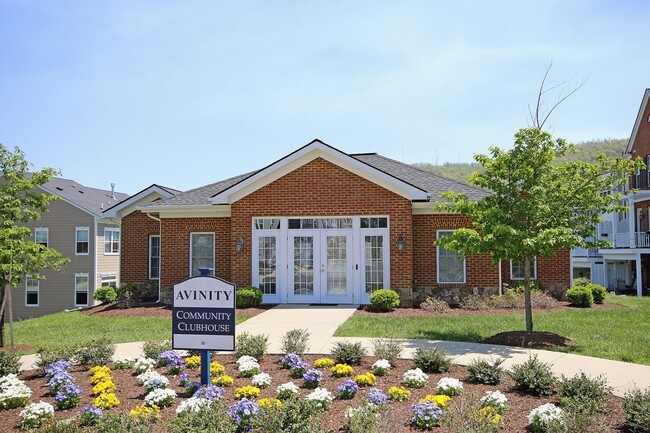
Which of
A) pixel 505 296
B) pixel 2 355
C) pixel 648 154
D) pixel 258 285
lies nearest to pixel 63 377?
pixel 2 355

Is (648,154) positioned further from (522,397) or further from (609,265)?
(522,397)

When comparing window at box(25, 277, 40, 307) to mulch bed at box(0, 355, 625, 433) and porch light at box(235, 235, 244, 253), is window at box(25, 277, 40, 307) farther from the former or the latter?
mulch bed at box(0, 355, 625, 433)

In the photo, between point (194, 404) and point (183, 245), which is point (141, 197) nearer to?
point (183, 245)

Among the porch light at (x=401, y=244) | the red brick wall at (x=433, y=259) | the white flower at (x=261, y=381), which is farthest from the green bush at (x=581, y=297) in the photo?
the white flower at (x=261, y=381)

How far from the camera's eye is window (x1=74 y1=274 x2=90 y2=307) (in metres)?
34.8

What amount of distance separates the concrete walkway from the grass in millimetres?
563

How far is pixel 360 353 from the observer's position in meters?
9.10

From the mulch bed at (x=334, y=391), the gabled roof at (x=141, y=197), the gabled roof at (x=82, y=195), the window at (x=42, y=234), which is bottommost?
the mulch bed at (x=334, y=391)

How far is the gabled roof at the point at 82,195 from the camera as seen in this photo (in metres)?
35.1

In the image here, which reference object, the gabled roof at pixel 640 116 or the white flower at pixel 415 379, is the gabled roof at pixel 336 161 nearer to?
the white flower at pixel 415 379

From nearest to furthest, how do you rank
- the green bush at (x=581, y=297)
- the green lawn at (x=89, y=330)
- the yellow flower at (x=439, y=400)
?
the yellow flower at (x=439, y=400), the green lawn at (x=89, y=330), the green bush at (x=581, y=297)

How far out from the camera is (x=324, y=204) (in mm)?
18141

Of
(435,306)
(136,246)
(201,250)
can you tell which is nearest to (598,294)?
(435,306)

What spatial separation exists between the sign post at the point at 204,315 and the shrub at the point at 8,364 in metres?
3.46
